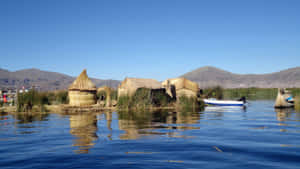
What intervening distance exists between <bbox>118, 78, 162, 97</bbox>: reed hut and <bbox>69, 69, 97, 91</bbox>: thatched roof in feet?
10.7

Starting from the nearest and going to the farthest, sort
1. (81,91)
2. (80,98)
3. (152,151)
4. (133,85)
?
(152,151) < (80,98) < (81,91) < (133,85)

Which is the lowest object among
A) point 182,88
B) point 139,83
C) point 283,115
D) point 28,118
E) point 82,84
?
point 283,115

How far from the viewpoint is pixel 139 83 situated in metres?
30.4

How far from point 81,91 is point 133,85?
535 cm

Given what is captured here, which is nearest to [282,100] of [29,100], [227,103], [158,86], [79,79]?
[227,103]

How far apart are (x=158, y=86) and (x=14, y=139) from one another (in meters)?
22.2

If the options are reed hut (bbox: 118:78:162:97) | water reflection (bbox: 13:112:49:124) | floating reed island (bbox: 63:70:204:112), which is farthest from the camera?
reed hut (bbox: 118:78:162:97)

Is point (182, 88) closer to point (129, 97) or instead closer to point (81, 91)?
point (129, 97)

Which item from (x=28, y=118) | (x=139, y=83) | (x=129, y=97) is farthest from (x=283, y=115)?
(x=28, y=118)

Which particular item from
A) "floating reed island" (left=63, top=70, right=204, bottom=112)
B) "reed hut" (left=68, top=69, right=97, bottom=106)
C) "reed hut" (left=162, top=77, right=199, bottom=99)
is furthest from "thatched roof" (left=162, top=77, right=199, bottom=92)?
"reed hut" (left=68, top=69, right=97, bottom=106)

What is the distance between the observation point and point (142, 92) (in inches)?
1147

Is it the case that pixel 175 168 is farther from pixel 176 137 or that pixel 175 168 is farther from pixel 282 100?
pixel 282 100

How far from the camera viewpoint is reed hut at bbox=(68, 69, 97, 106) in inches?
1112

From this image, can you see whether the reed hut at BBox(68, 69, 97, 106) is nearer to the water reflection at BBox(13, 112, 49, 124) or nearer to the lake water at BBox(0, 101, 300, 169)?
the water reflection at BBox(13, 112, 49, 124)
